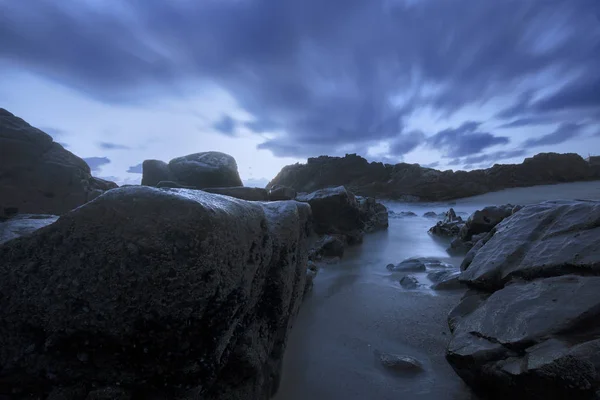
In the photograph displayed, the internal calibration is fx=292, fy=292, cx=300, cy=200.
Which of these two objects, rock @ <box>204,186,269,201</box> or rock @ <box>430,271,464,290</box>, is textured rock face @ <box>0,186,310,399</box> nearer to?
rock @ <box>430,271,464,290</box>

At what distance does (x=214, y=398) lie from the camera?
1.45 m

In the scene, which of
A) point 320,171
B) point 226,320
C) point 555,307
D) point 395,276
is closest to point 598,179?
point 320,171

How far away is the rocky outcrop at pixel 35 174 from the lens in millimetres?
7566

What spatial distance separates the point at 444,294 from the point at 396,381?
5.64 feet

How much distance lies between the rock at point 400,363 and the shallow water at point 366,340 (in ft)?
0.14

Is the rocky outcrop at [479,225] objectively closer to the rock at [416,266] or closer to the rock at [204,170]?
the rock at [416,266]

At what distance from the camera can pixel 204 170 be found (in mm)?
10125

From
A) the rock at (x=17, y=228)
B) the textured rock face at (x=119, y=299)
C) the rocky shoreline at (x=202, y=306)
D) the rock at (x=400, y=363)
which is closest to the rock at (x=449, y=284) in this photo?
the rocky shoreline at (x=202, y=306)

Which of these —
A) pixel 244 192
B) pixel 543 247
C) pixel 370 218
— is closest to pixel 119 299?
pixel 543 247

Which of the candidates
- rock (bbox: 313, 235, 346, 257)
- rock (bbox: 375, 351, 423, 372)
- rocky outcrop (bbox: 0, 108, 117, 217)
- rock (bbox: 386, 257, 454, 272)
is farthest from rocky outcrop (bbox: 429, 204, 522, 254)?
rocky outcrop (bbox: 0, 108, 117, 217)

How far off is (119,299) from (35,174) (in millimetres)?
9484

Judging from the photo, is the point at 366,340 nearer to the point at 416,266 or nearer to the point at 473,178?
the point at 416,266

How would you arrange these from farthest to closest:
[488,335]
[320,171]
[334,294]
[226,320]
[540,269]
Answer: [320,171] → [334,294] → [540,269] → [488,335] → [226,320]

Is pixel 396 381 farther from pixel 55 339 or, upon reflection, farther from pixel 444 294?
pixel 55 339
